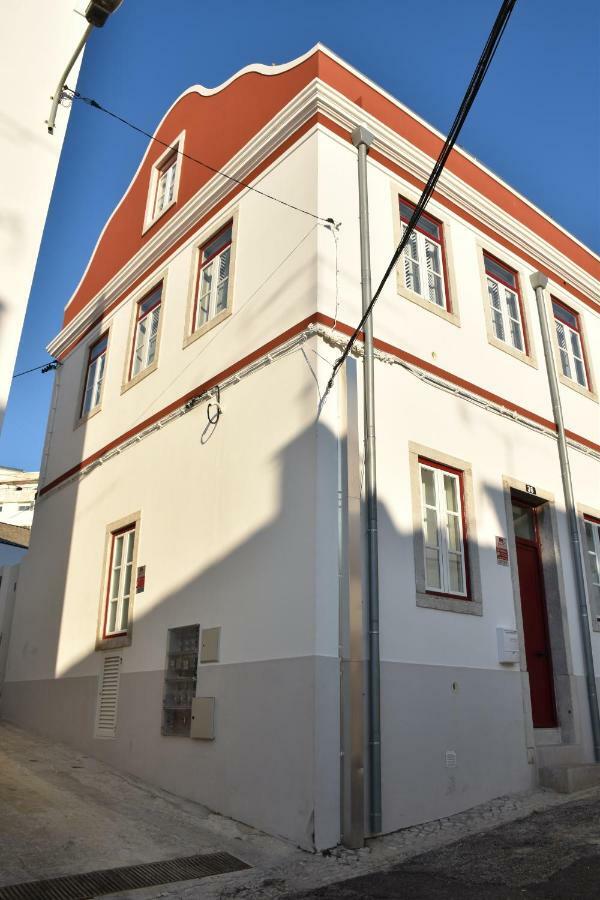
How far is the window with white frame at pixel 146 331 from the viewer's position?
1095 cm

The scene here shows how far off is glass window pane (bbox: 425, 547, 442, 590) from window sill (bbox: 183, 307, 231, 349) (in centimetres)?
382

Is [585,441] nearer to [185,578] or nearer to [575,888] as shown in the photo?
[185,578]

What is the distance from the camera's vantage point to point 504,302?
10.6m

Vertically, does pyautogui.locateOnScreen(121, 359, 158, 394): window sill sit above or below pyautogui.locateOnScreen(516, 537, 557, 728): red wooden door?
above

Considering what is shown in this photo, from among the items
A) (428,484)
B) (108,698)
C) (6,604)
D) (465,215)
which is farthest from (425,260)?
(6,604)

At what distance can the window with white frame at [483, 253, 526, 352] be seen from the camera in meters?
10.3

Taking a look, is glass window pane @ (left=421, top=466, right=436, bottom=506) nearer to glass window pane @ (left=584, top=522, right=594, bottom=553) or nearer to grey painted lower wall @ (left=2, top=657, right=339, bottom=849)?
grey painted lower wall @ (left=2, top=657, right=339, bottom=849)

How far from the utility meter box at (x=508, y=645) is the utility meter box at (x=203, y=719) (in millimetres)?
3146

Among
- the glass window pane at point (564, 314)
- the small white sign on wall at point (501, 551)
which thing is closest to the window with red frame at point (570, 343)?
the glass window pane at point (564, 314)

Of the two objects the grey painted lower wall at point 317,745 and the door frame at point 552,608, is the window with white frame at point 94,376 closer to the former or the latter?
the grey painted lower wall at point 317,745

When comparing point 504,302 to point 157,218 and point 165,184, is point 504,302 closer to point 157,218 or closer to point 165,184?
point 157,218

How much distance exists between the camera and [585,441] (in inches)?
425

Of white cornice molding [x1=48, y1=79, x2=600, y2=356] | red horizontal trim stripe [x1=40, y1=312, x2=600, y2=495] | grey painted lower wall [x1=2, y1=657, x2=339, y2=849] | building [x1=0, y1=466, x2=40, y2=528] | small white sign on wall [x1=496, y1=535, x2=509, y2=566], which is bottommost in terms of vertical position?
grey painted lower wall [x1=2, y1=657, x2=339, y2=849]

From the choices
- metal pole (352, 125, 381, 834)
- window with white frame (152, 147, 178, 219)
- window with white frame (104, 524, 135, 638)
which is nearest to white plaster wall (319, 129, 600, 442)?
metal pole (352, 125, 381, 834)
